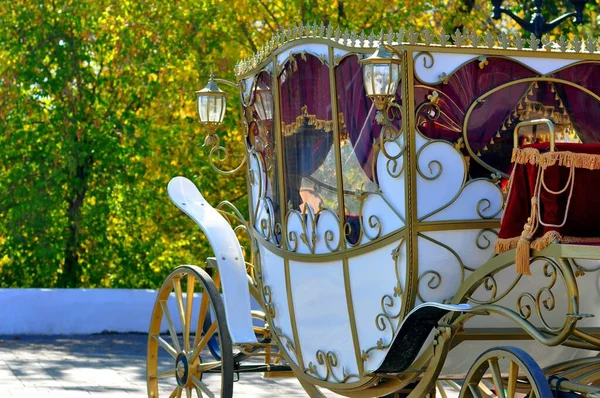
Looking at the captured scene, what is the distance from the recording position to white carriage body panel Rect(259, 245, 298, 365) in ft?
19.5

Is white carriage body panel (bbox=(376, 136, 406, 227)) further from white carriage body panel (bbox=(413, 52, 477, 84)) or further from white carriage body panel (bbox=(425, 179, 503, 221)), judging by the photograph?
white carriage body panel (bbox=(413, 52, 477, 84))

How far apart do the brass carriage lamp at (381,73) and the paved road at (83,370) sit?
3.76 metres

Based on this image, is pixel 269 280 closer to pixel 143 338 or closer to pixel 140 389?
pixel 140 389

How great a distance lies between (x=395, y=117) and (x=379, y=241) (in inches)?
22.5

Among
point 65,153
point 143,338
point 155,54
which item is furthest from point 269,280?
point 155,54

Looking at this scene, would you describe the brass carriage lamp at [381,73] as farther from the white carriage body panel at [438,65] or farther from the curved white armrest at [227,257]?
the curved white armrest at [227,257]

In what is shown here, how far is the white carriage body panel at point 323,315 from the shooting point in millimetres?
5383

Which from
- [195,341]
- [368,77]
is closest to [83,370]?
[195,341]

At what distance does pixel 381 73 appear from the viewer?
461 centimetres

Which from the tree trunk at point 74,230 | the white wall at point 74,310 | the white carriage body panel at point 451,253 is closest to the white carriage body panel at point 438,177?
the white carriage body panel at point 451,253

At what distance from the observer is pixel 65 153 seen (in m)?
12.5

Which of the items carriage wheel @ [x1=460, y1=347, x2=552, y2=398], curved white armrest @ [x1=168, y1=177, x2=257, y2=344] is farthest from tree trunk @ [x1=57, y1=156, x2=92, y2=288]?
carriage wheel @ [x1=460, y1=347, x2=552, y2=398]

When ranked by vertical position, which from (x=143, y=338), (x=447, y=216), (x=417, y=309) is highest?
(x=447, y=216)

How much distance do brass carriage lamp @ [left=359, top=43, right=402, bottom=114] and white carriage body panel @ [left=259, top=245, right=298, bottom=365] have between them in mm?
1560
